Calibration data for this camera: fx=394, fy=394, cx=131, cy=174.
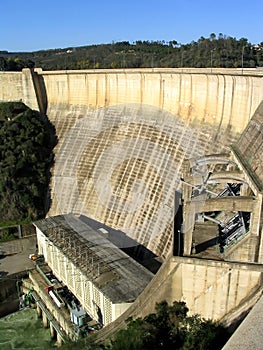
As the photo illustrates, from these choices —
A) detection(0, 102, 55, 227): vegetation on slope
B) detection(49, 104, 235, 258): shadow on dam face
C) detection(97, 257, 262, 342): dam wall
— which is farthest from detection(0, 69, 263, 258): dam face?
detection(97, 257, 262, 342): dam wall

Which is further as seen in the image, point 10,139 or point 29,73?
point 29,73

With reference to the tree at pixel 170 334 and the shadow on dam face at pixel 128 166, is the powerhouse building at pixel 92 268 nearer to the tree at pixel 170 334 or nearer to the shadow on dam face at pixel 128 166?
the shadow on dam face at pixel 128 166

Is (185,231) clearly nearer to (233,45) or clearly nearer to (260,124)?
(260,124)

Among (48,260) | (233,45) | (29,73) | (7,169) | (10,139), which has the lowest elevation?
(48,260)

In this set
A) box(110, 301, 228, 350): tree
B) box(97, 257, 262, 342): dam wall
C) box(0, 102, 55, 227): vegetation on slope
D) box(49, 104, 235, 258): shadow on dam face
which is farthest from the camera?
box(0, 102, 55, 227): vegetation on slope

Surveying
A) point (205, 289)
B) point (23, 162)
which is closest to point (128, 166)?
point (23, 162)

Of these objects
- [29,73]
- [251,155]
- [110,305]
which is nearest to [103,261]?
[110,305]

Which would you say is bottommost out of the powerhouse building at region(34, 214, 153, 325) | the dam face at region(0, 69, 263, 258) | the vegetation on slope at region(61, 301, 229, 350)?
the powerhouse building at region(34, 214, 153, 325)

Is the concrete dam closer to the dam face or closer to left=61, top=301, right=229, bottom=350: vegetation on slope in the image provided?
the dam face
